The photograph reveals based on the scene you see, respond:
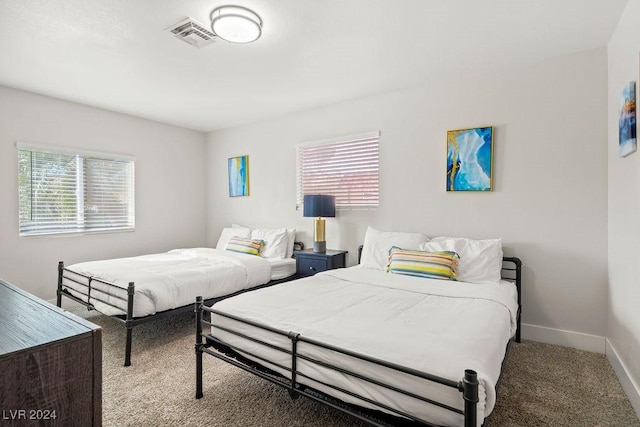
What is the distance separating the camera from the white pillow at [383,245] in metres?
3.28

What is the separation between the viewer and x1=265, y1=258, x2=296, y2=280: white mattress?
3902 mm

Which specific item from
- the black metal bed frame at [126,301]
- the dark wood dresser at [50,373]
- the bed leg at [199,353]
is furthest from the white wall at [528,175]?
the dark wood dresser at [50,373]

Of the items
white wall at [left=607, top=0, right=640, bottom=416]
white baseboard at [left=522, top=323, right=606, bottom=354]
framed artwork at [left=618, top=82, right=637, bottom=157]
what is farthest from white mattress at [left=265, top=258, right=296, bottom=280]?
framed artwork at [left=618, top=82, right=637, bottom=157]

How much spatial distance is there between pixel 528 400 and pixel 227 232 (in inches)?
154

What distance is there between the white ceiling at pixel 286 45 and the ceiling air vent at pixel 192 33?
2.3 inches

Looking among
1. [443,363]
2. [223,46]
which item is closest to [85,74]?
[223,46]

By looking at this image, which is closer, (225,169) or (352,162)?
(352,162)

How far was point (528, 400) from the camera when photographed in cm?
210

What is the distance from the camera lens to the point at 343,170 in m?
4.09

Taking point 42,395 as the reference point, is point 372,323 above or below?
below

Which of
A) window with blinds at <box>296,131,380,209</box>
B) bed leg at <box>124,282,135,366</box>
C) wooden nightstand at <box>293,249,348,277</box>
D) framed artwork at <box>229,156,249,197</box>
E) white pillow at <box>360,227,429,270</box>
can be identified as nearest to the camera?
bed leg at <box>124,282,135,366</box>

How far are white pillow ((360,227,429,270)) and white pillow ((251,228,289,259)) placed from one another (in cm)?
114

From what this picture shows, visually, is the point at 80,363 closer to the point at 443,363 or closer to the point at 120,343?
the point at 443,363

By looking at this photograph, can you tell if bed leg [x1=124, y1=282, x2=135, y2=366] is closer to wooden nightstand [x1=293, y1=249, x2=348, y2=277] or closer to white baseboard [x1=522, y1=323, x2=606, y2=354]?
wooden nightstand [x1=293, y1=249, x2=348, y2=277]
